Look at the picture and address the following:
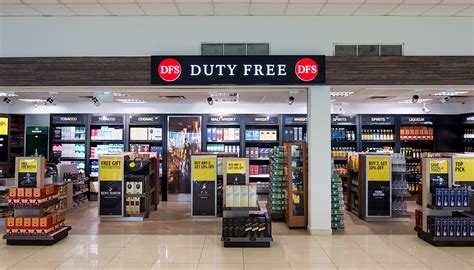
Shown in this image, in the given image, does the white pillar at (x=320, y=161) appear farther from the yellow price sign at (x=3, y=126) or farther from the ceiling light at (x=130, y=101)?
the yellow price sign at (x=3, y=126)

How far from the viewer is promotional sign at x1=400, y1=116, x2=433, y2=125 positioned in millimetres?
12188

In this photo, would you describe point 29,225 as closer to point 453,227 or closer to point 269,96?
point 269,96

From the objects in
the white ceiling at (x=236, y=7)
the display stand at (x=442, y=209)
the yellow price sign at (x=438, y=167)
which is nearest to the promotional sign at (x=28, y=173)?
the white ceiling at (x=236, y=7)

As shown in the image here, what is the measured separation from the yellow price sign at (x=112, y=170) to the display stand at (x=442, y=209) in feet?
20.5

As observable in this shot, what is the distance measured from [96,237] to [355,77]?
5.56 meters

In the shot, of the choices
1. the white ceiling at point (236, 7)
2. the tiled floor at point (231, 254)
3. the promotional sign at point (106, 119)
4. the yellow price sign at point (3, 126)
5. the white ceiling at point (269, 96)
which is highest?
the white ceiling at point (236, 7)

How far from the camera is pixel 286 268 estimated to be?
16.9ft

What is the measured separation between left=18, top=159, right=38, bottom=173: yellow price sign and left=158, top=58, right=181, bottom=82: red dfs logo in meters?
2.67

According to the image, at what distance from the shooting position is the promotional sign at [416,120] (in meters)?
12.2

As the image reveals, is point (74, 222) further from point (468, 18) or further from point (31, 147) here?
point (468, 18)

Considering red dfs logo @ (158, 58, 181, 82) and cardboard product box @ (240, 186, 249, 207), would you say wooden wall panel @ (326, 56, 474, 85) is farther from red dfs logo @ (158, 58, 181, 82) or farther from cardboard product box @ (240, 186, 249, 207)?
red dfs logo @ (158, 58, 181, 82)

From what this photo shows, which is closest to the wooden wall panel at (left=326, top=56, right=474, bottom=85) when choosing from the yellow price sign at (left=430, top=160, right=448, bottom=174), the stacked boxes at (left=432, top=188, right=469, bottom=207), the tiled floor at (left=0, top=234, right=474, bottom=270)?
the yellow price sign at (left=430, top=160, right=448, bottom=174)

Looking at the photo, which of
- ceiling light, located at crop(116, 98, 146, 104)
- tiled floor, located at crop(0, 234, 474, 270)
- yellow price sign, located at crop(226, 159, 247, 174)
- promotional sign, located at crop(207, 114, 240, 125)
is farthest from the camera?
promotional sign, located at crop(207, 114, 240, 125)

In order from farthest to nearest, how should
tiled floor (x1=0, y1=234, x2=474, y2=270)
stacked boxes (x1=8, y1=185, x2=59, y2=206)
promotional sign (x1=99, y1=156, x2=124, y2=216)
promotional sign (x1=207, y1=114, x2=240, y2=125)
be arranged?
promotional sign (x1=207, y1=114, x2=240, y2=125) → promotional sign (x1=99, y1=156, x2=124, y2=216) → stacked boxes (x1=8, y1=185, x2=59, y2=206) → tiled floor (x1=0, y1=234, x2=474, y2=270)
